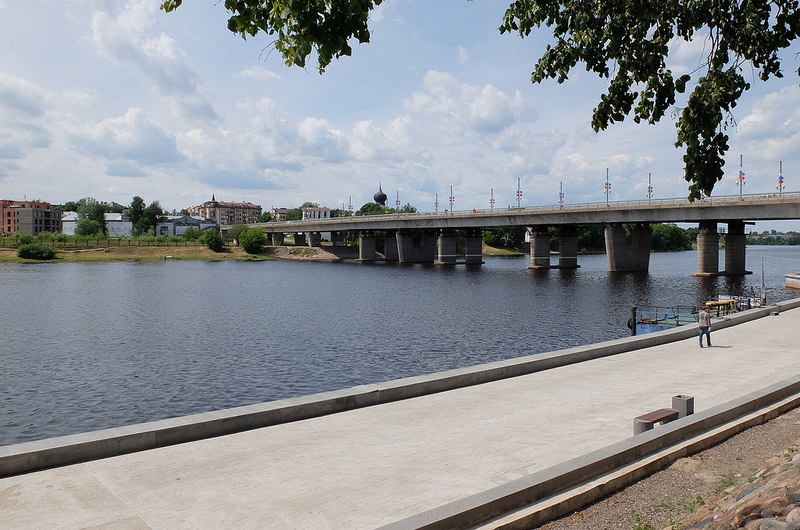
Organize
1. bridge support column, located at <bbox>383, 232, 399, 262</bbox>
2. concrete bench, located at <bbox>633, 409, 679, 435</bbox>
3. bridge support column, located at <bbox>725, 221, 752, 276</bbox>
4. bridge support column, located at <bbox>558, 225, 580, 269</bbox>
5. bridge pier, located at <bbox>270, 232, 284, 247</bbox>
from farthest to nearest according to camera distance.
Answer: bridge pier, located at <bbox>270, 232, 284, 247</bbox>, bridge support column, located at <bbox>383, 232, 399, 262</bbox>, bridge support column, located at <bbox>558, 225, 580, 269</bbox>, bridge support column, located at <bbox>725, 221, 752, 276</bbox>, concrete bench, located at <bbox>633, 409, 679, 435</bbox>

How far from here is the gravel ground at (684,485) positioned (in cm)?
845

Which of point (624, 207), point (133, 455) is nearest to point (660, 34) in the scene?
point (133, 455)

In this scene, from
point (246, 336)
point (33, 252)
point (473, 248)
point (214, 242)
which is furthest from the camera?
point (214, 242)

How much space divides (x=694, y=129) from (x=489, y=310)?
130 ft

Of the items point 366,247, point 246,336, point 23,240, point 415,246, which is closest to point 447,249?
point 415,246

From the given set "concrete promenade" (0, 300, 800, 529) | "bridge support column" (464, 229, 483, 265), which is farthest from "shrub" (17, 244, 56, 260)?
"concrete promenade" (0, 300, 800, 529)

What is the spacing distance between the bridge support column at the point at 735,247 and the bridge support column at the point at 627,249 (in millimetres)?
12167

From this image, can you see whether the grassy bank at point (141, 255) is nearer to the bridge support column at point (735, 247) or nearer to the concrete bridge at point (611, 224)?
the concrete bridge at point (611, 224)

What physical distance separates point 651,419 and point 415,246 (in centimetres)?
12489

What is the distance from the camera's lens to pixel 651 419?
480 inches

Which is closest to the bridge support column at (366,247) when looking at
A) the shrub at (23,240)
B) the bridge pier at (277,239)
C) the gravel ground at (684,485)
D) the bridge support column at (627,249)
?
the bridge pier at (277,239)

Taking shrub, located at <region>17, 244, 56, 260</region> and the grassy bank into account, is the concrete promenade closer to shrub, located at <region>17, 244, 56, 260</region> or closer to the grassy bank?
the grassy bank

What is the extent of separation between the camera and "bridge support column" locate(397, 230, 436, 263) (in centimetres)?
13450

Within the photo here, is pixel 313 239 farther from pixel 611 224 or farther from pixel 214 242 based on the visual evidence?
pixel 611 224
